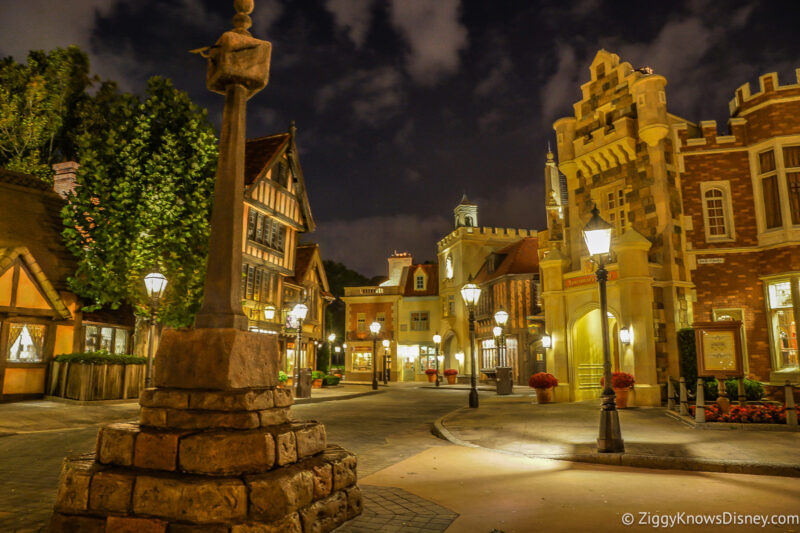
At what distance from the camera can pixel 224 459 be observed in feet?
14.5

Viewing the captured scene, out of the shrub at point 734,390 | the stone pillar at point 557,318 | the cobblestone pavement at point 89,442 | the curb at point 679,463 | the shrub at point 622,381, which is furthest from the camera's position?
the stone pillar at point 557,318

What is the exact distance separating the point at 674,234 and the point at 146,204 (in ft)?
58.9

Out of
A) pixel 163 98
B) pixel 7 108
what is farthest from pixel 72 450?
pixel 7 108

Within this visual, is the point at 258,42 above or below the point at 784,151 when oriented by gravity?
below

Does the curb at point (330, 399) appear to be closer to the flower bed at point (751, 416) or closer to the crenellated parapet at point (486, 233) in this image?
the flower bed at point (751, 416)

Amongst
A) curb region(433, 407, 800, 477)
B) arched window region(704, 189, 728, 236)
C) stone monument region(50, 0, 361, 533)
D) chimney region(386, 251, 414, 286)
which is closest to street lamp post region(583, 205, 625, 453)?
curb region(433, 407, 800, 477)

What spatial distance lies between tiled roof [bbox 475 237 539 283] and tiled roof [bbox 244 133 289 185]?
18507mm

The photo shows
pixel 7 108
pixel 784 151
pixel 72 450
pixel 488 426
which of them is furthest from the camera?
pixel 7 108

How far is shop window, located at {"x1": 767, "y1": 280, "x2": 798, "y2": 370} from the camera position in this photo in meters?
16.8

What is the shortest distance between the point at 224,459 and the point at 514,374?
111ft

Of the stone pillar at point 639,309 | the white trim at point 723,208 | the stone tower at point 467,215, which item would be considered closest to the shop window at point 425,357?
the stone tower at point 467,215

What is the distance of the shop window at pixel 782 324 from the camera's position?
55.2 ft

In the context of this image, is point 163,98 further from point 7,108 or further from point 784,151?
point 784,151

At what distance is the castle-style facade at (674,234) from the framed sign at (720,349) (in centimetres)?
372
